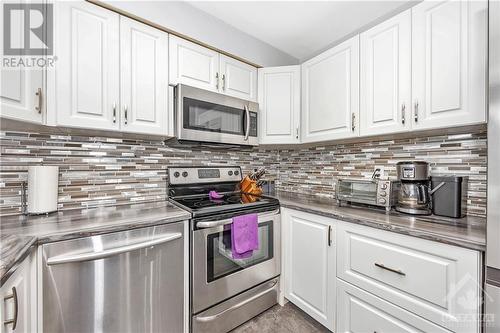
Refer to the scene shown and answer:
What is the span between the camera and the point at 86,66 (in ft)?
4.15

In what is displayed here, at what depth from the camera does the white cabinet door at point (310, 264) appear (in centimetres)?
144

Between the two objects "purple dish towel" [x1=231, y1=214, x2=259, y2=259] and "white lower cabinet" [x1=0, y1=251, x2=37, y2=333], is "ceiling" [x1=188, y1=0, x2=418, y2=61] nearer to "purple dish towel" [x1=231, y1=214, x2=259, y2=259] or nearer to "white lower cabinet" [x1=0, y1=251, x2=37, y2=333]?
"purple dish towel" [x1=231, y1=214, x2=259, y2=259]

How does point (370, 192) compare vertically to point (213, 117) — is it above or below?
below

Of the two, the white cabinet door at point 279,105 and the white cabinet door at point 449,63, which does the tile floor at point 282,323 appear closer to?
the white cabinet door at point 279,105

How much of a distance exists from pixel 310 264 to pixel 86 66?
6.48 ft

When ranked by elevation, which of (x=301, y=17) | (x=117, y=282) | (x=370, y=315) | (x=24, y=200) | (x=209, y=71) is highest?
(x=301, y=17)

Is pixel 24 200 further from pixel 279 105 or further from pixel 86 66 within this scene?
pixel 279 105

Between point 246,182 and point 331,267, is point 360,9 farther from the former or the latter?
point 331,267

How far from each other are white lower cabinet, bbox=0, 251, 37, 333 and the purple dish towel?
0.99m

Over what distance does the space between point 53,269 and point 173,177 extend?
3.18 feet

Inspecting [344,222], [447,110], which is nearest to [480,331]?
[344,222]

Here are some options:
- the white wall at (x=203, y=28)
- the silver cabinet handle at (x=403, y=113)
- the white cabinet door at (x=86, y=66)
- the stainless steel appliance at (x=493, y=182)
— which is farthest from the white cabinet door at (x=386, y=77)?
the white cabinet door at (x=86, y=66)

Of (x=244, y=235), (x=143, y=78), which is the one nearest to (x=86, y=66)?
(x=143, y=78)

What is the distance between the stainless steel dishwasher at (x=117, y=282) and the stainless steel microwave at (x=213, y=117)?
734 millimetres
